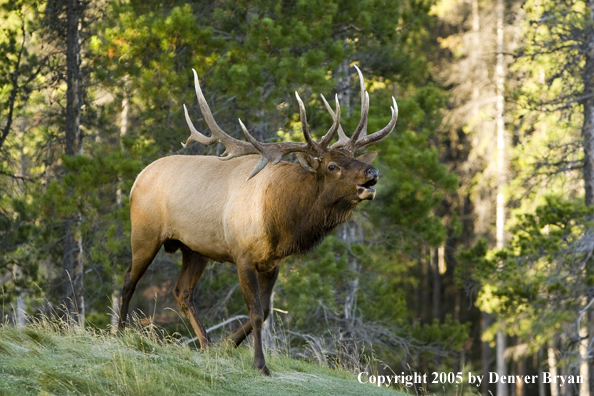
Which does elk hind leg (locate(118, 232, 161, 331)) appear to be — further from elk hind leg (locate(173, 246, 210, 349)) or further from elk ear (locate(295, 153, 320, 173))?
elk ear (locate(295, 153, 320, 173))

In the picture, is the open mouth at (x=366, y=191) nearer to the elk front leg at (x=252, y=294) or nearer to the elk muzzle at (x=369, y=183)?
the elk muzzle at (x=369, y=183)

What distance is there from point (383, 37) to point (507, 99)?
8.36 ft

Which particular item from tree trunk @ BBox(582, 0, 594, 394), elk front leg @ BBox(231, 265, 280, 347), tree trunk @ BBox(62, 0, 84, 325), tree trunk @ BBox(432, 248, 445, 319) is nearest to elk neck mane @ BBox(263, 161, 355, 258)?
elk front leg @ BBox(231, 265, 280, 347)

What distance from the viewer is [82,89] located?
12.4 metres

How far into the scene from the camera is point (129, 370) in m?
5.39

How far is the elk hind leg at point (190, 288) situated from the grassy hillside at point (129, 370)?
30 centimetres

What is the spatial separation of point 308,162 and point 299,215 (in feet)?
1.57

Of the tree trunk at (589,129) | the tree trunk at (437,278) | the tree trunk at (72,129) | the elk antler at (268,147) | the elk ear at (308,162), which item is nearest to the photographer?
the elk antler at (268,147)

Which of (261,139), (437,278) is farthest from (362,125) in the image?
(437,278)

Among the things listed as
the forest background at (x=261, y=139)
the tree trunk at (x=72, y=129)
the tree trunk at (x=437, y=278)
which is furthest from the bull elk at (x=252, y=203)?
the tree trunk at (x=437, y=278)

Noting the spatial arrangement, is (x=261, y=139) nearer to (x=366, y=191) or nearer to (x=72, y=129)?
(x=72, y=129)

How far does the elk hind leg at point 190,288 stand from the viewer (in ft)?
24.2

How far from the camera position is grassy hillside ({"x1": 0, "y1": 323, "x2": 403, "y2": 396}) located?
5039 mm

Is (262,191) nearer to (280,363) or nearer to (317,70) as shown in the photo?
(280,363)
